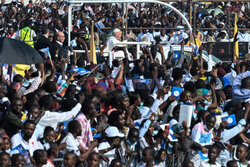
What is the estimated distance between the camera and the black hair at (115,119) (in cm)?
1023

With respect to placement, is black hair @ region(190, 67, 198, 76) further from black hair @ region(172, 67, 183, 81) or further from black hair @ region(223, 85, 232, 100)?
black hair @ region(223, 85, 232, 100)

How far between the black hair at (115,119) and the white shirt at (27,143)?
126 cm

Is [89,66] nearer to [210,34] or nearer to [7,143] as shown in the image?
[7,143]

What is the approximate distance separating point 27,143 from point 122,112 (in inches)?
69.1

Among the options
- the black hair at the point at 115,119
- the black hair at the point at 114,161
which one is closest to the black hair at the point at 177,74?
the black hair at the point at 115,119

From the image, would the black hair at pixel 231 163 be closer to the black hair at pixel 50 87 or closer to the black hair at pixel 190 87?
the black hair at pixel 190 87

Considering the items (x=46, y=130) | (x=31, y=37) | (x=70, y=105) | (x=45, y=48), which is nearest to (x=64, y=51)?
(x=45, y=48)

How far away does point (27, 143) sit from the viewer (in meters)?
9.38

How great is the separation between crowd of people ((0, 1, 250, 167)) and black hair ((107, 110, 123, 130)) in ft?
0.05

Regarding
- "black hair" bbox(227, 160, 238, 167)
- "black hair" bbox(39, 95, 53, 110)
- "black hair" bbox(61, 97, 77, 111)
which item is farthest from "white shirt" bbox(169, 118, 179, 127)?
"black hair" bbox(39, 95, 53, 110)

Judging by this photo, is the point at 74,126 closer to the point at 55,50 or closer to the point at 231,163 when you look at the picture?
the point at 231,163

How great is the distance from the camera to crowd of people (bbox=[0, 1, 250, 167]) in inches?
378

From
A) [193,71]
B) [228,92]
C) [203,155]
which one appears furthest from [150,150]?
[193,71]

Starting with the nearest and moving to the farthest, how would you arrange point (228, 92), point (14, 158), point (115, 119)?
1. point (14, 158)
2. point (115, 119)
3. point (228, 92)
